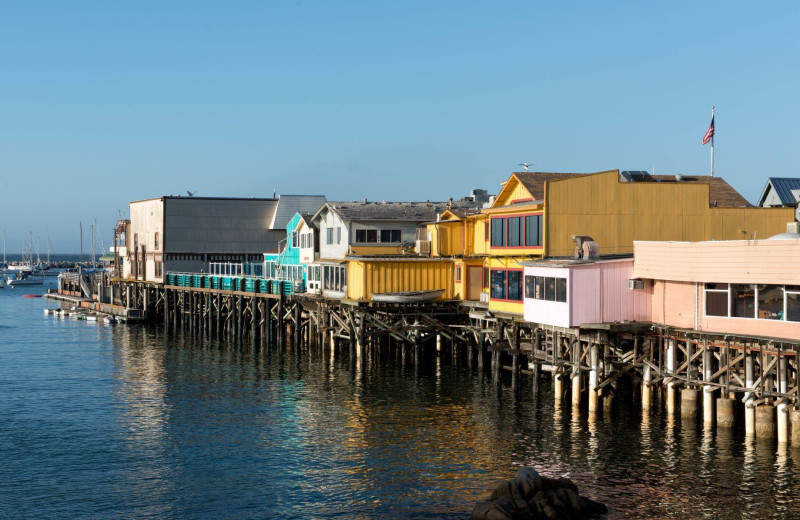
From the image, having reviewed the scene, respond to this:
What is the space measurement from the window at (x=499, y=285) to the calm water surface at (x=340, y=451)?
16.4ft

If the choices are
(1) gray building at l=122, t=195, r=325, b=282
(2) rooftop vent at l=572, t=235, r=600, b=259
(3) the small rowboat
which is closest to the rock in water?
(2) rooftop vent at l=572, t=235, r=600, b=259

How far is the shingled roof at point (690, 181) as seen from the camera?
171 feet

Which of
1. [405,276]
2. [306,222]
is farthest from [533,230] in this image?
[306,222]

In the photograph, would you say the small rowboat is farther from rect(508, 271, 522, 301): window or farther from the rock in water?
the rock in water

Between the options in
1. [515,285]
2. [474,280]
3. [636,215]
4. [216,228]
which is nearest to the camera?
[636,215]

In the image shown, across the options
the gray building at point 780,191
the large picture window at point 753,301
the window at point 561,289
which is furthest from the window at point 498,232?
the gray building at point 780,191

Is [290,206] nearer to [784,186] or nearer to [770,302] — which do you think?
[784,186]

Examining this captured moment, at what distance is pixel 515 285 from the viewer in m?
50.9

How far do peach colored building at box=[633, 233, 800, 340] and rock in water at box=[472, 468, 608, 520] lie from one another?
11.5 metres

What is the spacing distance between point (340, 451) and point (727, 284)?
55.9ft

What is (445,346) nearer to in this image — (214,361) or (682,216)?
(214,361)

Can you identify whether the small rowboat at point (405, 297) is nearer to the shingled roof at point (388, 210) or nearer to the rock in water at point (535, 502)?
the shingled roof at point (388, 210)

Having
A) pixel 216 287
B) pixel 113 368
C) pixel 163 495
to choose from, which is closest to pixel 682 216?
pixel 163 495

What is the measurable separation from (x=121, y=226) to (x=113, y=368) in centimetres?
6100
